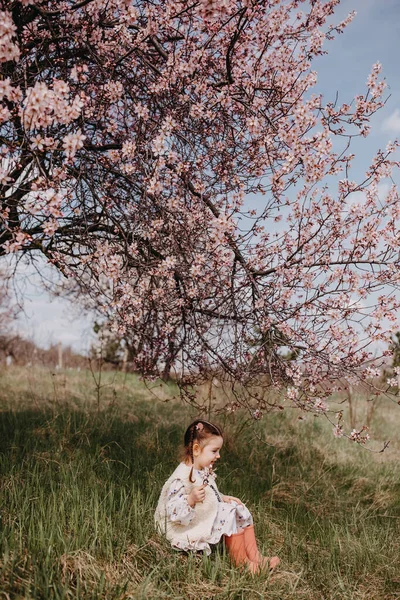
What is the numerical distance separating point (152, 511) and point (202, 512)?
0.53m

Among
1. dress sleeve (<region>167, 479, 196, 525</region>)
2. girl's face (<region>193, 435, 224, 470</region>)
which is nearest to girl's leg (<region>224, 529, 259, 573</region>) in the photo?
dress sleeve (<region>167, 479, 196, 525</region>)

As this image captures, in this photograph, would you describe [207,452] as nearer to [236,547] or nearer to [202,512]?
[202,512]

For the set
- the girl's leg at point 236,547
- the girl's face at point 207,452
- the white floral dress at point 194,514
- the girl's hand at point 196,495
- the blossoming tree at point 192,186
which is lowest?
the girl's leg at point 236,547

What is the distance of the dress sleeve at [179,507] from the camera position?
315 cm

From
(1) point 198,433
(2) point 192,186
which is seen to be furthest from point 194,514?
(2) point 192,186

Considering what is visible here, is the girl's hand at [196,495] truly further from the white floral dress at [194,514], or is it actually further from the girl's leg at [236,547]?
the girl's leg at [236,547]

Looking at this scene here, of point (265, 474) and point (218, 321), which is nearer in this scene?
point (218, 321)

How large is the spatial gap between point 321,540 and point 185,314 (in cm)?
200

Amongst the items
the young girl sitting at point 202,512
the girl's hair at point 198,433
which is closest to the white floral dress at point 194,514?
the young girl sitting at point 202,512

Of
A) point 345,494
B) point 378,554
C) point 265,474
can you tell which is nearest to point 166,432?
point 265,474

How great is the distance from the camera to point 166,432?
254 inches

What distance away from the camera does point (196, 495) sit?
3.12 m

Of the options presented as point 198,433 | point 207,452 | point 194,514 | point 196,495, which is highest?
point 198,433

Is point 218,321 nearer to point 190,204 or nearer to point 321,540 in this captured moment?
point 190,204
